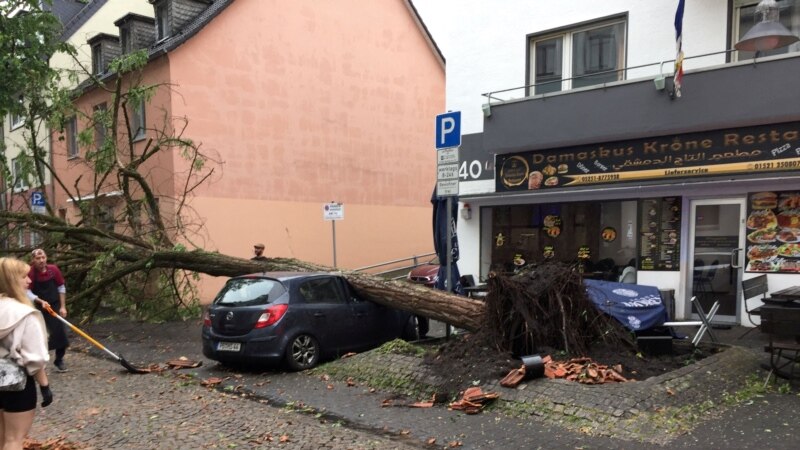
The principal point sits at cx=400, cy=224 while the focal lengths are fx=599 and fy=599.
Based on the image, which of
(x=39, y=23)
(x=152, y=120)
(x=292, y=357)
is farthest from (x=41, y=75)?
(x=292, y=357)

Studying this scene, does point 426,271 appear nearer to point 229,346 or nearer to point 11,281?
point 229,346

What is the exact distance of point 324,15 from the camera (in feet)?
62.3

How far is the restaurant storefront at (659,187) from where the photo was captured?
30.0 feet

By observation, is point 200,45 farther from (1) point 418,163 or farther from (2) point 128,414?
(2) point 128,414

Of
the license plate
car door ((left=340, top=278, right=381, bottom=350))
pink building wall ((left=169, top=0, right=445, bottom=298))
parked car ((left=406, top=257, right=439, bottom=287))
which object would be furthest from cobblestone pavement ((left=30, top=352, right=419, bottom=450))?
pink building wall ((left=169, top=0, right=445, bottom=298))

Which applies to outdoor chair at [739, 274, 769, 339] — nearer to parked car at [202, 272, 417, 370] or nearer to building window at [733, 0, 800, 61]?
building window at [733, 0, 800, 61]

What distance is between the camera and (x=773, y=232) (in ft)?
30.3

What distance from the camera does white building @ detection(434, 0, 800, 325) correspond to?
9.16 metres

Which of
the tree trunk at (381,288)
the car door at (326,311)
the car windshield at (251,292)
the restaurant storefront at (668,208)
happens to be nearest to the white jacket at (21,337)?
the car windshield at (251,292)

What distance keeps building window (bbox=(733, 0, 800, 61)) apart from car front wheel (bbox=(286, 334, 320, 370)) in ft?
26.4

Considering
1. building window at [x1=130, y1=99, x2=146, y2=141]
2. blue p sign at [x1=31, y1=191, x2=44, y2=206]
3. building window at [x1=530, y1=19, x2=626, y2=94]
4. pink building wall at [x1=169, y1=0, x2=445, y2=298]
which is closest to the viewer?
building window at [x1=530, y1=19, x2=626, y2=94]

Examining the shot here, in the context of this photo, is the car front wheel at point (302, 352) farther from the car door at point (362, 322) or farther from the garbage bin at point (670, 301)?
the garbage bin at point (670, 301)

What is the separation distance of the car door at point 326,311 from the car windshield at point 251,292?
0.34m

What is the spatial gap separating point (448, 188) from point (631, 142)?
4.76 meters
